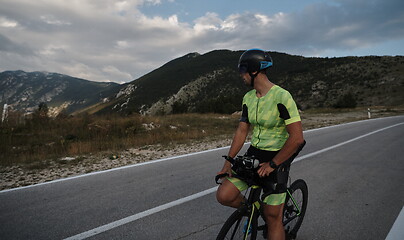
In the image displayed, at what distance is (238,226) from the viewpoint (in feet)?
7.02

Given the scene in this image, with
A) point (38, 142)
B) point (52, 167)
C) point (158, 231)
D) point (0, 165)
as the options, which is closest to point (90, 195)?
point (158, 231)

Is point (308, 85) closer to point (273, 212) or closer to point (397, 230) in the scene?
point (397, 230)

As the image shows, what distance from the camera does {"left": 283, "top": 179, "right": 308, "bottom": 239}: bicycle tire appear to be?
290 cm

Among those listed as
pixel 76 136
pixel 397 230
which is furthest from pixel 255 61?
pixel 76 136

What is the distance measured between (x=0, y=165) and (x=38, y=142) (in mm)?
3238

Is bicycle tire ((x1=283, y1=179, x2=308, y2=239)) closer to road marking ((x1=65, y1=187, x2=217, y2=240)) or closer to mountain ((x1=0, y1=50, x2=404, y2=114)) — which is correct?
road marking ((x1=65, y1=187, x2=217, y2=240))

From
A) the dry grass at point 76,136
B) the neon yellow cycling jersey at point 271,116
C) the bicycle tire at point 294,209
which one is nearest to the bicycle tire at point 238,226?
the neon yellow cycling jersey at point 271,116

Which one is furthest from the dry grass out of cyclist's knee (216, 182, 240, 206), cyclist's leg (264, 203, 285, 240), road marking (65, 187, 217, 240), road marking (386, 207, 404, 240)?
road marking (386, 207, 404, 240)

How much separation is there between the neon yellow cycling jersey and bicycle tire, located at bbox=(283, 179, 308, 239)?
82 cm

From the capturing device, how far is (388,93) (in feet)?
168

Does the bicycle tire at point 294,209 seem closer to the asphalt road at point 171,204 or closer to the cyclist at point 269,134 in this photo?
the asphalt road at point 171,204

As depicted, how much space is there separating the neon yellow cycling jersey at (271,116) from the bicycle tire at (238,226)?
0.60 meters

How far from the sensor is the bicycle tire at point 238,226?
2037 mm

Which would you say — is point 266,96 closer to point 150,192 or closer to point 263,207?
point 263,207
